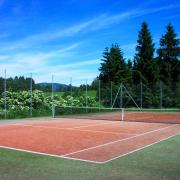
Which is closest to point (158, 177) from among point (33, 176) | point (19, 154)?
point (33, 176)

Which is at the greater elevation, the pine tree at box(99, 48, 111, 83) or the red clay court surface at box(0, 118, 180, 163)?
the pine tree at box(99, 48, 111, 83)

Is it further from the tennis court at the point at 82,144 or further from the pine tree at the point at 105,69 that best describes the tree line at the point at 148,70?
the tennis court at the point at 82,144

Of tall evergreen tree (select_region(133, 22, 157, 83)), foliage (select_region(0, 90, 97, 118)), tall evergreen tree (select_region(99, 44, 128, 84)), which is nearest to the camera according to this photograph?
foliage (select_region(0, 90, 97, 118))

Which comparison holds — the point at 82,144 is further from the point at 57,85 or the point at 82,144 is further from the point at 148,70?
the point at 148,70

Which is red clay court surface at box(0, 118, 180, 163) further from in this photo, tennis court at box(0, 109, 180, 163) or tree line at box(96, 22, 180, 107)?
tree line at box(96, 22, 180, 107)

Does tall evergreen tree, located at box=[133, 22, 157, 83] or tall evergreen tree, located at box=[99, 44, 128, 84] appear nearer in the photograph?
tall evergreen tree, located at box=[99, 44, 128, 84]

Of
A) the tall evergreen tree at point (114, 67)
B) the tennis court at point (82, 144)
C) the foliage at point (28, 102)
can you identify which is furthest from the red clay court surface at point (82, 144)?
the tall evergreen tree at point (114, 67)

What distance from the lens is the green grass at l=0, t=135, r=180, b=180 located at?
20.7ft

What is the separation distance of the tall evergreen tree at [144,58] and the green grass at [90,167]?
96.7 feet

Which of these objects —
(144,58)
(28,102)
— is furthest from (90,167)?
(144,58)

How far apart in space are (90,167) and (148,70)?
31652 millimetres

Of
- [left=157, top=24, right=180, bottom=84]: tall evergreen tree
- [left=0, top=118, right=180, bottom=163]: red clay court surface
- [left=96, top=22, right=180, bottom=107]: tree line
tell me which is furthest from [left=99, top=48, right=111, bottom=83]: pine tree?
[left=0, top=118, right=180, bottom=163]: red clay court surface

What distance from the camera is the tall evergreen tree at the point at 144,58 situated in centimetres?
3791

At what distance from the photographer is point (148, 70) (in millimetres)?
38000
